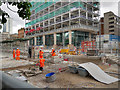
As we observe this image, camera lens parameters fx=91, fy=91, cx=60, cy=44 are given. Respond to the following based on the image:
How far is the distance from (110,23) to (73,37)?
35.9m

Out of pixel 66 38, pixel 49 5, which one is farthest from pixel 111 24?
pixel 49 5

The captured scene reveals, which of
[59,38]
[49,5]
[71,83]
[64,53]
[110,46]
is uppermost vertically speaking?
[49,5]

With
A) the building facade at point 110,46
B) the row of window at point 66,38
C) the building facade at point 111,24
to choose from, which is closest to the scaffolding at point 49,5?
the row of window at point 66,38

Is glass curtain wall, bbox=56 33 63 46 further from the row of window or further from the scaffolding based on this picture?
the scaffolding

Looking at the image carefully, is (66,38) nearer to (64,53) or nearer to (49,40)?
(49,40)

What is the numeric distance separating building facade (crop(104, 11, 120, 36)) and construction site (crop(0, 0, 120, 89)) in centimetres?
1735

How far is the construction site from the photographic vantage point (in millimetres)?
5730

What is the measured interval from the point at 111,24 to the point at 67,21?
32.8 metres

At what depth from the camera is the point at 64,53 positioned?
20234 mm

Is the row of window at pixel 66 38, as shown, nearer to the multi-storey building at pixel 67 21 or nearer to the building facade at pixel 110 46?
the multi-storey building at pixel 67 21

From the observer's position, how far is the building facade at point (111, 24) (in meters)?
55.5

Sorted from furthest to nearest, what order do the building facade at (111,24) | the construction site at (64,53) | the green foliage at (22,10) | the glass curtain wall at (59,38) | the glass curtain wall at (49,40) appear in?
the building facade at (111,24) < the glass curtain wall at (49,40) < the glass curtain wall at (59,38) < the construction site at (64,53) < the green foliage at (22,10)

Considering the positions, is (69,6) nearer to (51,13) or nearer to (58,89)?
(51,13)

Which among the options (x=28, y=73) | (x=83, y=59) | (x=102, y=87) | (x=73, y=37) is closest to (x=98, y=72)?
(x=102, y=87)
